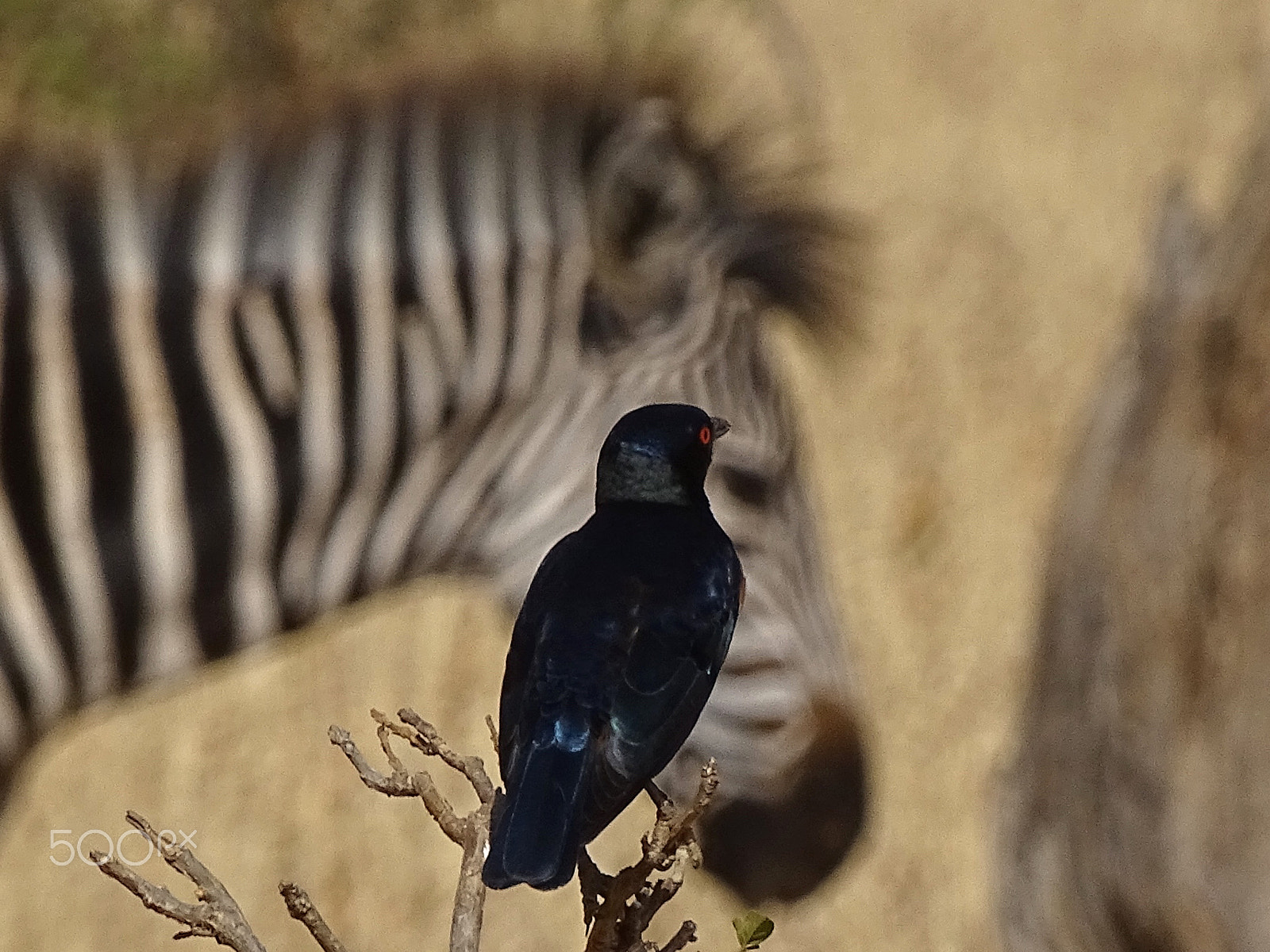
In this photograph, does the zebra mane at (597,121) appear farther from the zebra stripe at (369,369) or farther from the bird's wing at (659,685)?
the bird's wing at (659,685)

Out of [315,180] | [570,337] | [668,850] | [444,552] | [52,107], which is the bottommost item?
[668,850]

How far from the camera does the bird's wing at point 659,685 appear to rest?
42.8 inches

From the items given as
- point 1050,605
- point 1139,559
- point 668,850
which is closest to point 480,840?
point 668,850

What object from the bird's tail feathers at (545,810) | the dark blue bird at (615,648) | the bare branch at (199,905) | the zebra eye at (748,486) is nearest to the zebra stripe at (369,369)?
the zebra eye at (748,486)

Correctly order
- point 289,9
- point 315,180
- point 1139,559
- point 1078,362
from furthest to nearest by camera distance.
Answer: point 1078,362 → point 289,9 → point 1139,559 → point 315,180

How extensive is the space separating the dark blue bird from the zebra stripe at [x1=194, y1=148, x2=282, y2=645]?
1.20m

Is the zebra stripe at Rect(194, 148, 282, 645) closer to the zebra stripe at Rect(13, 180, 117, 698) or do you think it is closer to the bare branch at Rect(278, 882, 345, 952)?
the zebra stripe at Rect(13, 180, 117, 698)

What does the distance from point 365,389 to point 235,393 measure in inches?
7.4

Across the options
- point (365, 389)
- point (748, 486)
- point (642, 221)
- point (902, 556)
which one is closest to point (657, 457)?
point (748, 486)

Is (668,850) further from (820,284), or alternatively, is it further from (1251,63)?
(1251,63)

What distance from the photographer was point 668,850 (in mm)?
1030

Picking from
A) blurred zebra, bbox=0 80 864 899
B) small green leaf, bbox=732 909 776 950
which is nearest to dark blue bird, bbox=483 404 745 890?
small green leaf, bbox=732 909 776 950

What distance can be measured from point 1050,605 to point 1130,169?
234 cm

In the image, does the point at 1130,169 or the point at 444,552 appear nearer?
the point at 444,552
